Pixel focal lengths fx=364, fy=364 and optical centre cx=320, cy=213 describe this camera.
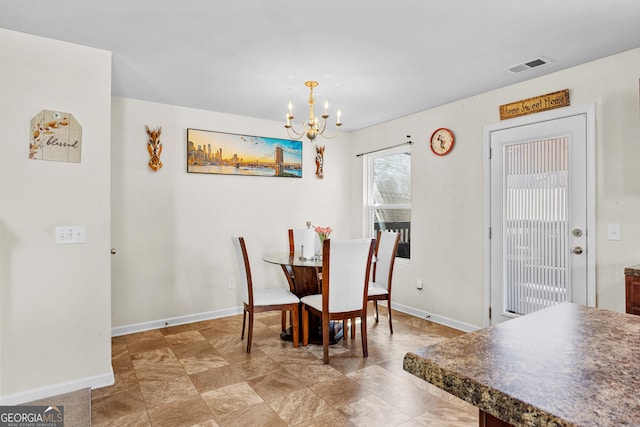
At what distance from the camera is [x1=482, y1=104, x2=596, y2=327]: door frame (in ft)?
8.97

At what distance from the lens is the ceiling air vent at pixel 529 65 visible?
2.72 meters

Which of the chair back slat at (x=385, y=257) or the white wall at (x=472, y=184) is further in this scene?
the chair back slat at (x=385, y=257)

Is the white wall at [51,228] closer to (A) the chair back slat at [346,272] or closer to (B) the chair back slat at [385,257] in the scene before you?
(A) the chair back slat at [346,272]

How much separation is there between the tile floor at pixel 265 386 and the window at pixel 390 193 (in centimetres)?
142

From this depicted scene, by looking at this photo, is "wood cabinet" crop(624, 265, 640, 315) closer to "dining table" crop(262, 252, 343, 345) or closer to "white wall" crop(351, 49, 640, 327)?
"white wall" crop(351, 49, 640, 327)

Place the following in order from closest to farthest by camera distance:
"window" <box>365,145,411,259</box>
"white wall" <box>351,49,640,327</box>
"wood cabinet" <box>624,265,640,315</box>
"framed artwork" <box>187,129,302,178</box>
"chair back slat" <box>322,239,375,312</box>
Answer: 1. "wood cabinet" <box>624,265,640,315</box>
2. "white wall" <box>351,49,640,327</box>
3. "chair back slat" <box>322,239,375,312</box>
4. "framed artwork" <box>187,129,302,178</box>
5. "window" <box>365,145,411,259</box>

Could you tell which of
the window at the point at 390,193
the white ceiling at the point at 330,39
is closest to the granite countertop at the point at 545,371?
the white ceiling at the point at 330,39

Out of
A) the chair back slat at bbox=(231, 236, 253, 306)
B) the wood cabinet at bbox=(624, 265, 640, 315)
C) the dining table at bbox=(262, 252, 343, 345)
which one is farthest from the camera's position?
the dining table at bbox=(262, 252, 343, 345)

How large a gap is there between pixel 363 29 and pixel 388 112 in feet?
6.42

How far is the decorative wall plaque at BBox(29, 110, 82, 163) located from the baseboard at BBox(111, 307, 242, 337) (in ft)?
6.33

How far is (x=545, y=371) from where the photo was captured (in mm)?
742

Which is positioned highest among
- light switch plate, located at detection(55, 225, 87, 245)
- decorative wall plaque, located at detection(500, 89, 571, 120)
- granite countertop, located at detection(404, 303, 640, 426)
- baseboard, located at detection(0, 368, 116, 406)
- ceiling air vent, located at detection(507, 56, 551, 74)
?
ceiling air vent, located at detection(507, 56, 551, 74)

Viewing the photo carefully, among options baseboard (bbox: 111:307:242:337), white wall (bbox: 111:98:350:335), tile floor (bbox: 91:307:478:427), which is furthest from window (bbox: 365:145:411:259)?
baseboard (bbox: 111:307:242:337)

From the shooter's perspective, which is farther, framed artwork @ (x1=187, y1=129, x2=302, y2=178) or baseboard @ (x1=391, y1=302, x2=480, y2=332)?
framed artwork @ (x1=187, y1=129, x2=302, y2=178)
